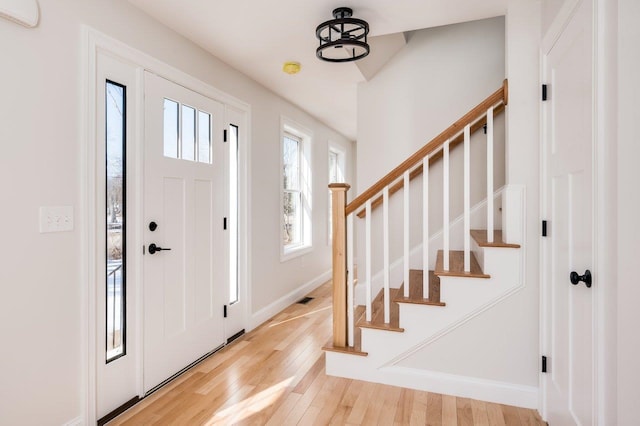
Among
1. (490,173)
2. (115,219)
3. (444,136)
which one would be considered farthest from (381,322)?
(115,219)

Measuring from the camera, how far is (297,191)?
192 inches

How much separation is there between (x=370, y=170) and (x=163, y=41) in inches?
79.1

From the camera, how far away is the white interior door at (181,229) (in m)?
2.34

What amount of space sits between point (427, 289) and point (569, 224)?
3.00 ft

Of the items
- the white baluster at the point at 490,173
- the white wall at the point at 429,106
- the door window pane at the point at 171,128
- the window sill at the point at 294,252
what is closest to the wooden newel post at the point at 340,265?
the white baluster at the point at 490,173

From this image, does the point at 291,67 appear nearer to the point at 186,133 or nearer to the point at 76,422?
the point at 186,133

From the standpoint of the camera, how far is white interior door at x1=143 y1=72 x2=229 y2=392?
234 cm

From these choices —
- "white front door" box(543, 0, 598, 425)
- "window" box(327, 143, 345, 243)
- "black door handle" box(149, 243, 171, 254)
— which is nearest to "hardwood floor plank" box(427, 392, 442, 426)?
"white front door" box(543, 0, 598, 425)

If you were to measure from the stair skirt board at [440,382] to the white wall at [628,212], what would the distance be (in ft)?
3.57

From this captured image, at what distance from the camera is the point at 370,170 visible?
11.5ft

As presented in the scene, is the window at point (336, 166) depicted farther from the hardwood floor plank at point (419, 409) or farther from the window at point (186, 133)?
the hardwood floor plank at point (419, 409)

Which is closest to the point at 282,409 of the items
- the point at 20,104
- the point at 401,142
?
the point at 20,104

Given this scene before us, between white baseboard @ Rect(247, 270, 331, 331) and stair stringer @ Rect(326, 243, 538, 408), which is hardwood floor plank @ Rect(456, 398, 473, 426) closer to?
stair stringer @ Rect(326, 243, 538, 408)

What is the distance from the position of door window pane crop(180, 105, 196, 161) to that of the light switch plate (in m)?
0.94
